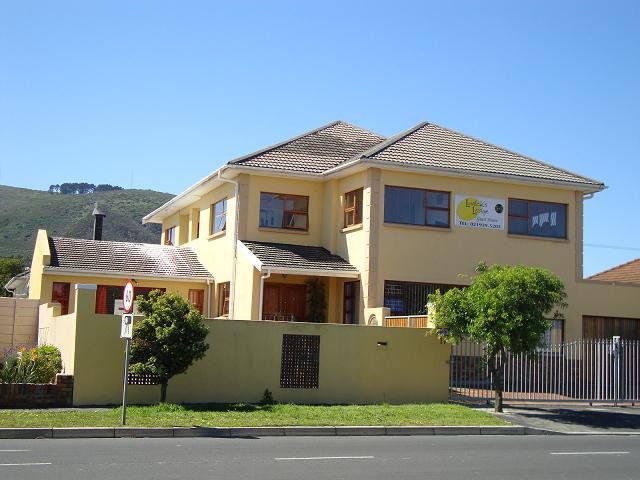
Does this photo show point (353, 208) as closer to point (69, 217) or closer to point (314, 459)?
point (314, 459)

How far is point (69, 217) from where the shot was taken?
90.5m

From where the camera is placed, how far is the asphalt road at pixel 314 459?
10.7 m

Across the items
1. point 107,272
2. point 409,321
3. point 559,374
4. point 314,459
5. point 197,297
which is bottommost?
point 314,459

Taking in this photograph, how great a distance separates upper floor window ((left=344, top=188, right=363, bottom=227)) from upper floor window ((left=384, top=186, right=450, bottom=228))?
102cm

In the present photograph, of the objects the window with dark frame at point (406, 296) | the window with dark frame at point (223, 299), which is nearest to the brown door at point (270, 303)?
the window with dark frame at point (223, 299)

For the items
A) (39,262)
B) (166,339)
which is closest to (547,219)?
(166,339)

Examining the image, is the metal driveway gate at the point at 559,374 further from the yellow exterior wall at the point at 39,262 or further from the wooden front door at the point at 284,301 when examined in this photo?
the yellow exterior wall at the point at 39,262

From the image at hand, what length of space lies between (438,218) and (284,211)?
5017mm

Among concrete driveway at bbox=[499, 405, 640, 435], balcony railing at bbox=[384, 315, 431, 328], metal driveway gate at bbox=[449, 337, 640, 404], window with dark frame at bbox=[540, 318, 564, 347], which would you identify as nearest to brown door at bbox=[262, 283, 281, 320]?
balcony railing at bbox=[384, 315, 431, 328]

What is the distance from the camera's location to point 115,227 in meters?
85.7

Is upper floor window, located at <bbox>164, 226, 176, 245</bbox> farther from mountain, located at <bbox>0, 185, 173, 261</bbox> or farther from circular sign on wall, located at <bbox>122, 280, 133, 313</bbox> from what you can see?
mountain, located at <bbox>0, 185, 173, 261</bbox>

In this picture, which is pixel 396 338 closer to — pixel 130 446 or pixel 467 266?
pixel 467 266

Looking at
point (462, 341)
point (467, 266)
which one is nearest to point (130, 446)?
point (462, 341)

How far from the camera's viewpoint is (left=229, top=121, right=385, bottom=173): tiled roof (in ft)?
91.0
